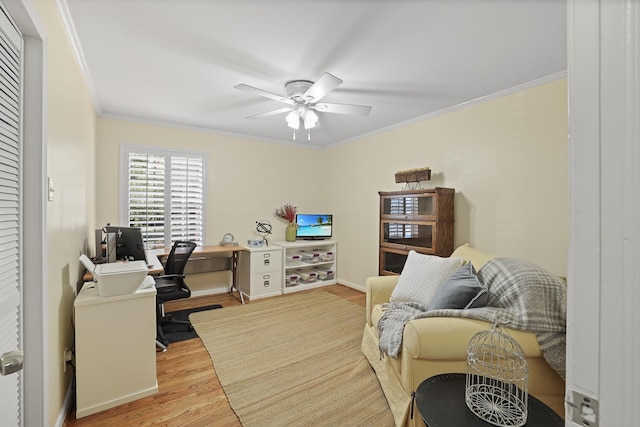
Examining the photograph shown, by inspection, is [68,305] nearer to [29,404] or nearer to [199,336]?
[29,404]

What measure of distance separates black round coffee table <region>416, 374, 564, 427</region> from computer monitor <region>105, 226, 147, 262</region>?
109 inches

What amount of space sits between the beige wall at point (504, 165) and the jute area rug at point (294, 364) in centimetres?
177

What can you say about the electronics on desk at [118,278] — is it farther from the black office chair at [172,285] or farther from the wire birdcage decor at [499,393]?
the wire birdcage decor at [499,393]

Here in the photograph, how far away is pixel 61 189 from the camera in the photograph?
5.72 feet

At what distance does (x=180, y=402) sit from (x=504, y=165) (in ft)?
11.3

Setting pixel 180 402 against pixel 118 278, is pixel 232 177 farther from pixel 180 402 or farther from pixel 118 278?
pixel 180 402

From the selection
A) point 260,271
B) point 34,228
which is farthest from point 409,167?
point 34,228

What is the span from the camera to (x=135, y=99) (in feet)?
10.1

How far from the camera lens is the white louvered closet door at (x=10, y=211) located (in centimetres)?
108

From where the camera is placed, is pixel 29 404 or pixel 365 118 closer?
pixel 29 404

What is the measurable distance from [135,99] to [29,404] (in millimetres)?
2854

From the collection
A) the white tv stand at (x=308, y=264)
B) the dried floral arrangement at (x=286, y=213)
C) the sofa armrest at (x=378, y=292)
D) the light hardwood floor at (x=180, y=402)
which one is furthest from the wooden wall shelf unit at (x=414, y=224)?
the light hardwood floor at (x=180, y=402)

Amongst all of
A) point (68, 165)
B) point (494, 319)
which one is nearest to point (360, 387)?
point (494, 319)

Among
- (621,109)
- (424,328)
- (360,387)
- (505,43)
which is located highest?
(505,43)
